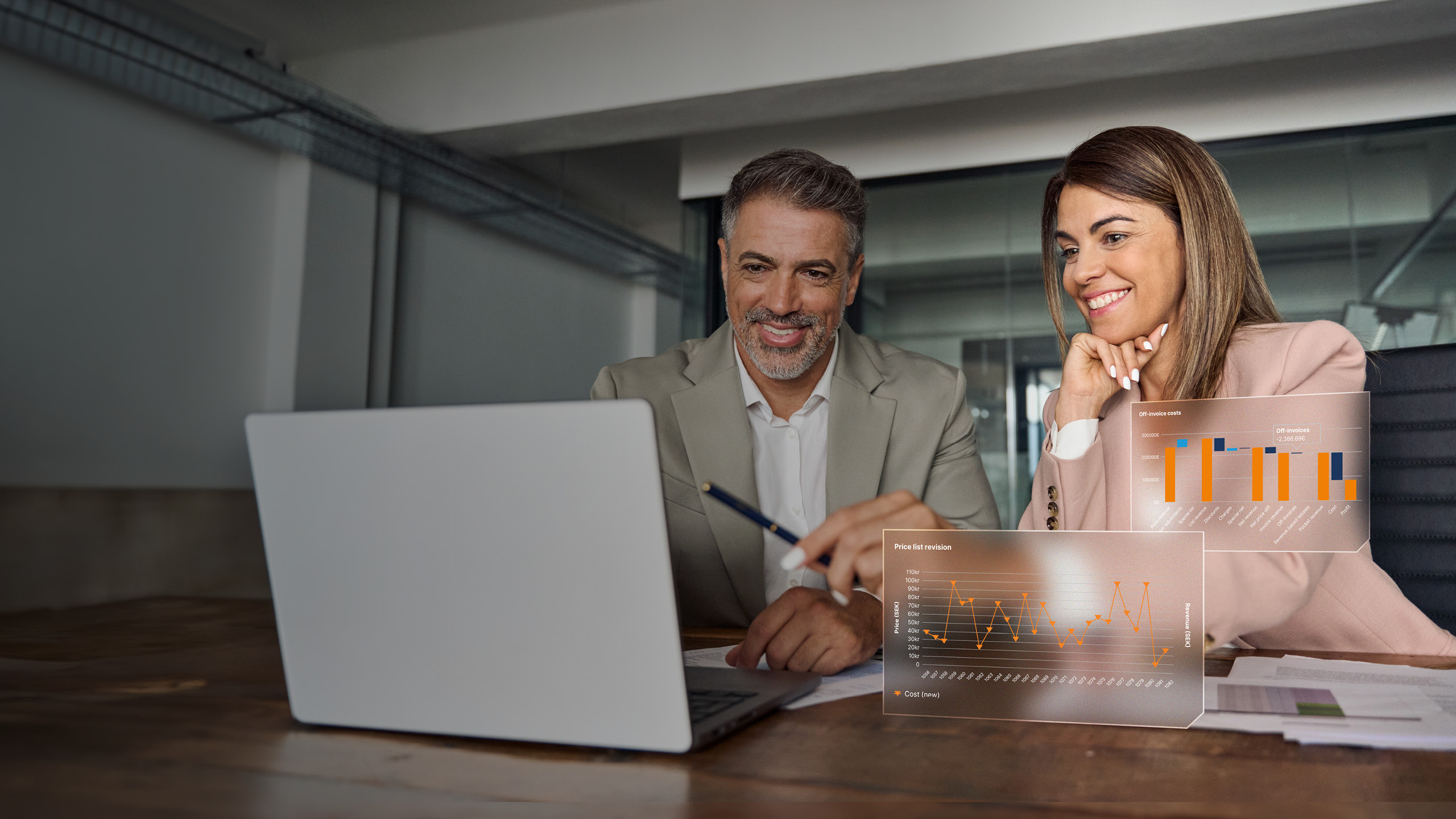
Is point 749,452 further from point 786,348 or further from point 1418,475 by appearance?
point 1418,475

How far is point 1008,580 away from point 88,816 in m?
0.62

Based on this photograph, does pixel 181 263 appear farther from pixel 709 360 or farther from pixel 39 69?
pixel 709 360

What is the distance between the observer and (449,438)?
0.64 meters

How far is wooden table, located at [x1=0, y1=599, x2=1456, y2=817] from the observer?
547mm

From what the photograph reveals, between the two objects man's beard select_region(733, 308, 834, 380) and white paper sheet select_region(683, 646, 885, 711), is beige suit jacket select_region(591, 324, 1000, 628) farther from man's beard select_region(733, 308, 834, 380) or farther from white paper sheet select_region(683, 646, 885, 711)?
white paper sheet select_region(683, 646, 885, 711)

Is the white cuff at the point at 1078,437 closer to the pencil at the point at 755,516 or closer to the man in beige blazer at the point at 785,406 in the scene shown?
the man in beige blazer at the point at 785,406

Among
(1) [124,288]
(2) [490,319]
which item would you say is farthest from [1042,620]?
(2) [490,319]

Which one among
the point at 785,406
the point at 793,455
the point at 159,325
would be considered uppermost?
the point at 159,325

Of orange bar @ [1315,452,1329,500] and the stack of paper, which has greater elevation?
orange bar @ [1315,452,1329,500]

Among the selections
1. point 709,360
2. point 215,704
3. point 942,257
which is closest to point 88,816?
point 215,704

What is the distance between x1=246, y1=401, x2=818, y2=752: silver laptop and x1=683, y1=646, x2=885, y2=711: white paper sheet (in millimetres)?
108

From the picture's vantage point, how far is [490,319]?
5.45m
